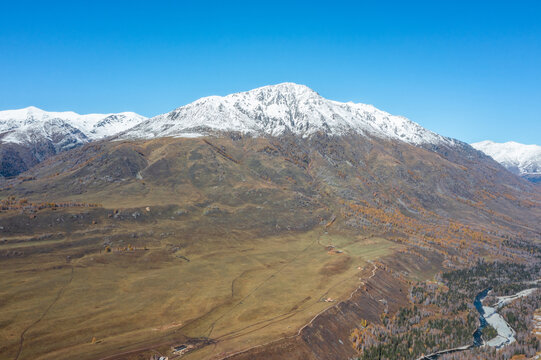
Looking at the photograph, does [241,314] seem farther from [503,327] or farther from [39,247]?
[503,327]

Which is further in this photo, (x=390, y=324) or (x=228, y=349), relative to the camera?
(x=390, y=324)

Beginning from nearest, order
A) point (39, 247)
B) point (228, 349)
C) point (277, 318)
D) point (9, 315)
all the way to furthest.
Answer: point (228, 349) → point (9, 315) → point (277, 318) → point (39, 247)

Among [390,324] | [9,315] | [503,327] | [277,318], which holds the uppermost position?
[9,315]

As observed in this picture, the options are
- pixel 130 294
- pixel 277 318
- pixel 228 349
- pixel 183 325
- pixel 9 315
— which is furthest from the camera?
pixel 130 294

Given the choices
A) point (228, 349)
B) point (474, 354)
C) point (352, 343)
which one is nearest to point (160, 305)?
point (228, 349)

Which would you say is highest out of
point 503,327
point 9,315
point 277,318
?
point 9,315

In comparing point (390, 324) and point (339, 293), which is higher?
point (339, 293)

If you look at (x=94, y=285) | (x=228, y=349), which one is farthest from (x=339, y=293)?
(x=94, y=285)

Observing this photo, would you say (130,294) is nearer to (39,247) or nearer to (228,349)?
(228,349)

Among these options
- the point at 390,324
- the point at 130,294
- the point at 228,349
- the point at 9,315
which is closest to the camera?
the point at 228,349
